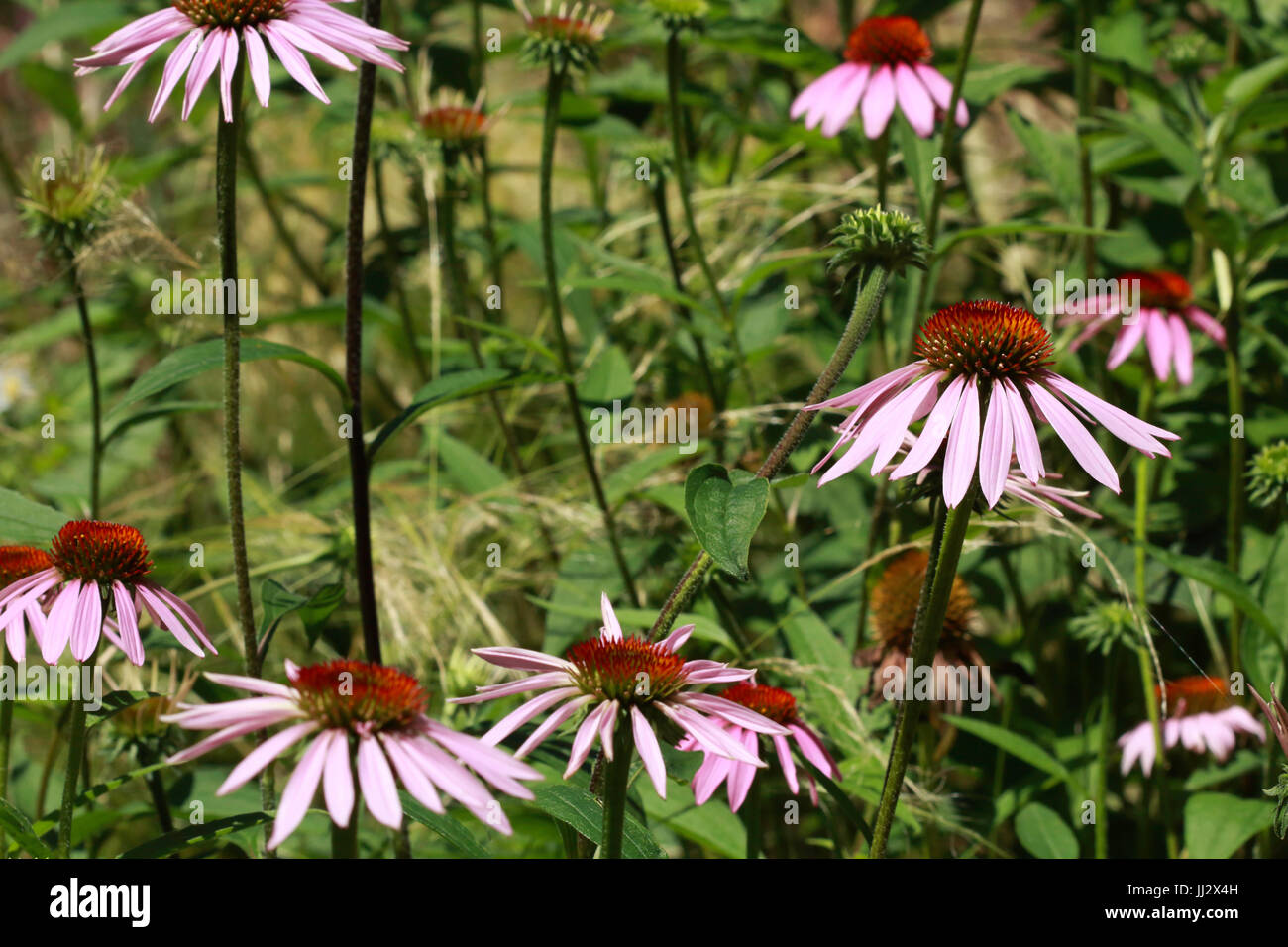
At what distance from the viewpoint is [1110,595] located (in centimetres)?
163

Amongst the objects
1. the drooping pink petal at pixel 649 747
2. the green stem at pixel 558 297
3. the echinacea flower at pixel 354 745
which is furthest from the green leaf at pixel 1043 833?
the echinacea flower at pixel 354 745

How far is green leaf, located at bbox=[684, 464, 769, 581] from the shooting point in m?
0.76

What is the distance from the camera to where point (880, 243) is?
916 millimetres

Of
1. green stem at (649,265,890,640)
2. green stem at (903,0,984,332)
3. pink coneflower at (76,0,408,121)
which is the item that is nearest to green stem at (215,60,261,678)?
pink coneflower at (76,0,408,121)

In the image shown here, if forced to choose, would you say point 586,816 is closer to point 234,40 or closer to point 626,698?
point 626,698

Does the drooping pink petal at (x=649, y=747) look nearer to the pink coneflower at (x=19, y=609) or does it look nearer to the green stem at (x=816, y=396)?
the green stem at (x=816, y=396)

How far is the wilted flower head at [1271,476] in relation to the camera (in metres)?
1.35

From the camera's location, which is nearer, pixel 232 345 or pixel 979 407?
pixel 979 407


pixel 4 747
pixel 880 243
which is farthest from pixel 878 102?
pixel 4 747

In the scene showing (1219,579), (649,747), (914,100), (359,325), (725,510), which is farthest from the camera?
(914,100)

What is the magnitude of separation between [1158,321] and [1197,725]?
519 mm

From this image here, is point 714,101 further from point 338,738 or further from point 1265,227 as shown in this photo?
point 338,738
